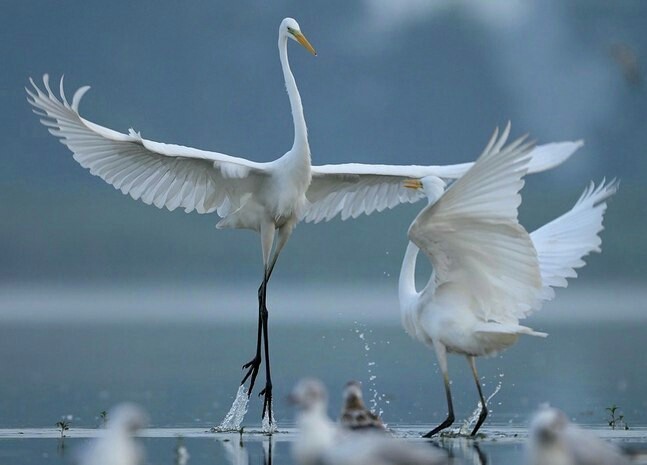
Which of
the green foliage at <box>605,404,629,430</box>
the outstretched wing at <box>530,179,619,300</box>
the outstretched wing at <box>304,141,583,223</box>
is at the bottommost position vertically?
the green foliage at <box>605,404,629,430</box>

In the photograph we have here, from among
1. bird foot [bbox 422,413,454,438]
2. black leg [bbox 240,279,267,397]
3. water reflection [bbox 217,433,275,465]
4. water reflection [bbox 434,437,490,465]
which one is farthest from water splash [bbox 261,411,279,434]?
water reflection [bbox 434,437,490,465]

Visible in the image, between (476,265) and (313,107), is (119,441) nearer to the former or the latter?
(476,265)

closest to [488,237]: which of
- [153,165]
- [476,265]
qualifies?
[476,265]

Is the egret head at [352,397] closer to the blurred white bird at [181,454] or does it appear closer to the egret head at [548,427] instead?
the blurred white bird at [181,454]

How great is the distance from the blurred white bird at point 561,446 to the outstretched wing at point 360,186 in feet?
23.7

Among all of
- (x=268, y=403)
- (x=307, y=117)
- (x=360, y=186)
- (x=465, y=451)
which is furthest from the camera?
(x=307, y=117)

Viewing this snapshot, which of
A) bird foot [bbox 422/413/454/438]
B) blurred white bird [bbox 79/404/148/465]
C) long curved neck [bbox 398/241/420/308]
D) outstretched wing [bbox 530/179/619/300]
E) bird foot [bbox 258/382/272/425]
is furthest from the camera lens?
outstretched wing [bbox 530/179/619/300]

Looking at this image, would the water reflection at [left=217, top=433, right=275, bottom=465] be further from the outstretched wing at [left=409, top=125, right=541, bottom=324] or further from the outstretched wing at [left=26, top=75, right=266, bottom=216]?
the outstretched wing at [left=26, top=75, right=266, bottom=216]

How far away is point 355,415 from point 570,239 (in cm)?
503

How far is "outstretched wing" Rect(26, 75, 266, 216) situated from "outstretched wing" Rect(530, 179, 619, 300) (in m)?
2.73

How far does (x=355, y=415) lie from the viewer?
9.23m

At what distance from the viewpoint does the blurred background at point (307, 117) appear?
308 feet

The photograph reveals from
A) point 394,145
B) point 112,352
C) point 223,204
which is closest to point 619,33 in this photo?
point 394,145

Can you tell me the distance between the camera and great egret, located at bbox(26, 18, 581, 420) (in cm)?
1413
